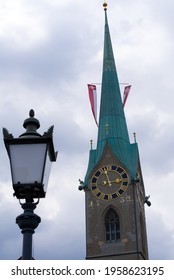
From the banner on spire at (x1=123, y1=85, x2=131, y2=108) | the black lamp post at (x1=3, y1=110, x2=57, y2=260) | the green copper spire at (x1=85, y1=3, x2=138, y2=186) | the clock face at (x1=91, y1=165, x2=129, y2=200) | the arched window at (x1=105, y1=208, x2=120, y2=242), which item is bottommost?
the black lamp post at (x1=3, y1=110, x2=57, y2=260)

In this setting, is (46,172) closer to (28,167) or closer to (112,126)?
(28,167)

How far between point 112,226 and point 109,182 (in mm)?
3019

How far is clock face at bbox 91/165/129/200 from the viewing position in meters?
45.6

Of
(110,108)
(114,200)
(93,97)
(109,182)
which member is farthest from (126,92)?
(114,200)

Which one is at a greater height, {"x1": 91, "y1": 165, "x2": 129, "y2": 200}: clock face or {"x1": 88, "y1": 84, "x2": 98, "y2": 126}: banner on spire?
{"x1": 88, "y1": 84, "x2": 98, "y2": 126}: banner on spire

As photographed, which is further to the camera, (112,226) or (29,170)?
(112,226)

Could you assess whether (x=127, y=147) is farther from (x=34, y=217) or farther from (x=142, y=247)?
(x=34, y=217)

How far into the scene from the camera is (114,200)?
1786 inches

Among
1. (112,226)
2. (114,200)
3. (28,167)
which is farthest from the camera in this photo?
(114,200)

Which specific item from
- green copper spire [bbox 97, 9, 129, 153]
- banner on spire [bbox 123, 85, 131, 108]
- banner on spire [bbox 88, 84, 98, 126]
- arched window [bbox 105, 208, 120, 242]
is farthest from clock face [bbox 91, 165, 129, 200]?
banner on spire [bbox 123, 85, 131, 108]

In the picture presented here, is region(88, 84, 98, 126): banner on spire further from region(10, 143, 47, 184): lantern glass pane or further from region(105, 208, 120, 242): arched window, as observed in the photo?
region(10, 143, 47, 184): lantern glass pane

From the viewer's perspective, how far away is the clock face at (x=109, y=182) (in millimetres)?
45594

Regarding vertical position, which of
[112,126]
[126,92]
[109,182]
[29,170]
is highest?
[126,92]
